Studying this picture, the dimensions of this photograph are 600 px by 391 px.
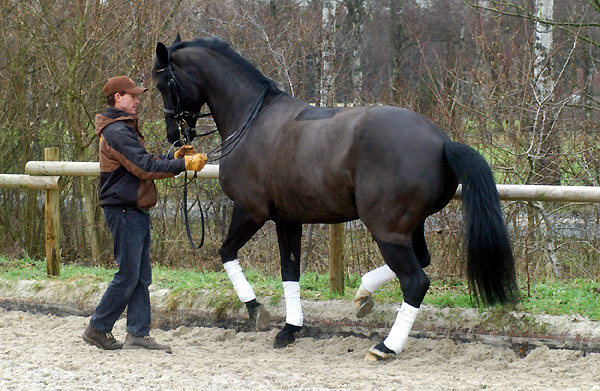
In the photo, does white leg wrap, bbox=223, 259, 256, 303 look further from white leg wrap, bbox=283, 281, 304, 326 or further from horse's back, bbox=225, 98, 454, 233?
horse's back, bbox=225, 98, 454, 233

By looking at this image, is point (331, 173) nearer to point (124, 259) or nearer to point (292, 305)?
point (292, 305)

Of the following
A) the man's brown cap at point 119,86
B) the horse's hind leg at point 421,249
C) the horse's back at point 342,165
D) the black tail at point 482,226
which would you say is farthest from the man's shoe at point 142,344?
the black tail at point 482,226

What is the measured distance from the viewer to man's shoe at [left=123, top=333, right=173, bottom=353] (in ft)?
17.0

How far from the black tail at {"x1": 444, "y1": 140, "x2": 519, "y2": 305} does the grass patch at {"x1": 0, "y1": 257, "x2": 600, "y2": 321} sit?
757 millimetres

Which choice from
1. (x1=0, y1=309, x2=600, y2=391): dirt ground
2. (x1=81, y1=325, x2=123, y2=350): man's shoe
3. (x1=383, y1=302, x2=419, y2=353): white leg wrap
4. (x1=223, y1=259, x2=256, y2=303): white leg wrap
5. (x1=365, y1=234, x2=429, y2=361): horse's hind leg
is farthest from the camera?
(x1=223, y1=259, x2=256, y2=303): white leg wrap

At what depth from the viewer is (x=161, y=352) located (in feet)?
16.9

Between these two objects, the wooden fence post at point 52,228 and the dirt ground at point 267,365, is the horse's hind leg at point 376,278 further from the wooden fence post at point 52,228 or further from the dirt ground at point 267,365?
the wooden fence post at point 52,228

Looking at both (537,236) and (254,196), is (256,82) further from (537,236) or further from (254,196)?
(537,236)

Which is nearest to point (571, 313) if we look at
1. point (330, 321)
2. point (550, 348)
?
point (550, 348)

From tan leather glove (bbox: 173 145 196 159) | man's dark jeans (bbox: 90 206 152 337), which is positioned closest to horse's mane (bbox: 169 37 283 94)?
tan leather glove (bbox: 173 145 196 159)

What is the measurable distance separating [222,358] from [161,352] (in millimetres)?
463

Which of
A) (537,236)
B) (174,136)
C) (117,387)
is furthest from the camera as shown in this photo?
(537,236)

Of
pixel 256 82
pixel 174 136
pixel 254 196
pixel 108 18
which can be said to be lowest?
pixel 254 196

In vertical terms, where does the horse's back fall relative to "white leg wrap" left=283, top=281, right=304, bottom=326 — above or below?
above
